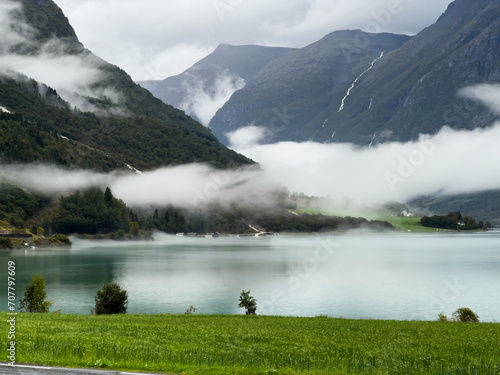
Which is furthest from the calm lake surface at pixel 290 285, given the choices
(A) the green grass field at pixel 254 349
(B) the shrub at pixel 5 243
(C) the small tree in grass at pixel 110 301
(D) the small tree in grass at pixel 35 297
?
(A) the green grass field at pixel 254 349

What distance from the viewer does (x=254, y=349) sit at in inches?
941

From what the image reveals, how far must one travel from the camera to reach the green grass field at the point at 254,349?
63.5ft

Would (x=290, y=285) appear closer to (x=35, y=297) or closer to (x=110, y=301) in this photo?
(x=110, y=301)

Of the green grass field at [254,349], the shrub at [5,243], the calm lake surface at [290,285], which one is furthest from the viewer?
the shrub at [5,243]

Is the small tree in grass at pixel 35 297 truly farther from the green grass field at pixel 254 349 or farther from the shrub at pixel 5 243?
the shrub at pixel 5 243

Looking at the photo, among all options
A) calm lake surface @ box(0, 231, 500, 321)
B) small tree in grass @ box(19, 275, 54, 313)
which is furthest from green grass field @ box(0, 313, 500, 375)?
calm lake surface @ box(0, 231, 500, 321)

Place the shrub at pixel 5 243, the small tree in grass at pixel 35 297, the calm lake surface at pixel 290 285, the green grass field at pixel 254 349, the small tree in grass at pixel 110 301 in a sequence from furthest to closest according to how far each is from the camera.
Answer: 1. the shrub at pixel 5 243
2. the calm lake surface at pixel 290 285
3. the small tree in grass at pixel 35 297
4. the small tree in grass at pixel 110 301
5. the green grass field at pixel 254 349

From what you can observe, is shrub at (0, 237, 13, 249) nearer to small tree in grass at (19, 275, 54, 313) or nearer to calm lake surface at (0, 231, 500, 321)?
calm lake surface at (0, 231, 500, 321)

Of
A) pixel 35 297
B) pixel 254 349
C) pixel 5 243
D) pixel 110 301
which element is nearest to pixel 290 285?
pixel 110 301

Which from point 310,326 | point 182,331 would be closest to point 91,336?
point 182,331

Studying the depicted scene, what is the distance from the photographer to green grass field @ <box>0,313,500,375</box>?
63.5 feet

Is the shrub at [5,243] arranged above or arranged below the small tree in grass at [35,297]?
above

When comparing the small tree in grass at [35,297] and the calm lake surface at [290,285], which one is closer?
the small tree in grass at [35,297]

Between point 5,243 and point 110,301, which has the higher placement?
point 5,243
